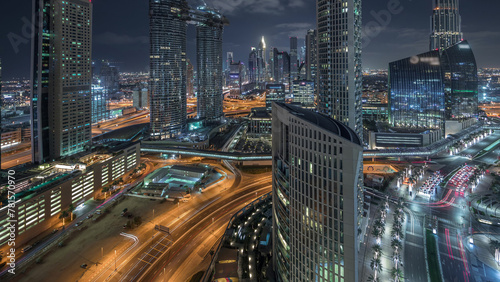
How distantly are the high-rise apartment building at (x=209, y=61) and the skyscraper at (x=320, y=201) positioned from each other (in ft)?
414

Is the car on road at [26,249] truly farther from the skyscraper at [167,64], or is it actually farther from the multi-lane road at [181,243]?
the skyscraper at [167,64]

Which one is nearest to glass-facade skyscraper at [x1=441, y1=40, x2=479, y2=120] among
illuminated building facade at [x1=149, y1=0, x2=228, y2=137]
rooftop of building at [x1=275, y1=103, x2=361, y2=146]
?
rooftop of building at [x1=275, y1=103, x2=361, y2=146]

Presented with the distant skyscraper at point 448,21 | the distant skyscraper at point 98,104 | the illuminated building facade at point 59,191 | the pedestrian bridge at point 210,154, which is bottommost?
the illuminated building facade at point 59,191

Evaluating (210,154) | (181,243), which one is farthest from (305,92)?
(181,243)

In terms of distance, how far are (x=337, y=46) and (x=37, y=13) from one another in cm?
8880

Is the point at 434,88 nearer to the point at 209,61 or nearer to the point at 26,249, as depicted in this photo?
the point at 209,61

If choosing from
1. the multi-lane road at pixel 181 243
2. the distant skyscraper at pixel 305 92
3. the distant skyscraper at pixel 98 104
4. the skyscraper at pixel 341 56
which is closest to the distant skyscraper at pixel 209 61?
the distant skyscraper at pixel 305 92

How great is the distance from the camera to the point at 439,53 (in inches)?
5172

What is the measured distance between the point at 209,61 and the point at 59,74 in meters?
86.8

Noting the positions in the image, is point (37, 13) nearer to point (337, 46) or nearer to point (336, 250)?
point (337, 46)

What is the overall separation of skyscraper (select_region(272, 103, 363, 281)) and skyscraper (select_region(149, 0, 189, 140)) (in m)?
101

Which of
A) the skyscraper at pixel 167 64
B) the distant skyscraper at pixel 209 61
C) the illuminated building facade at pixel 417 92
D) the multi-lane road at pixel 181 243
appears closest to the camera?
the multi-lane road at pixel 181 243

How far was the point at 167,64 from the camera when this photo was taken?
124m

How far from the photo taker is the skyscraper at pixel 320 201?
28.2 metres
